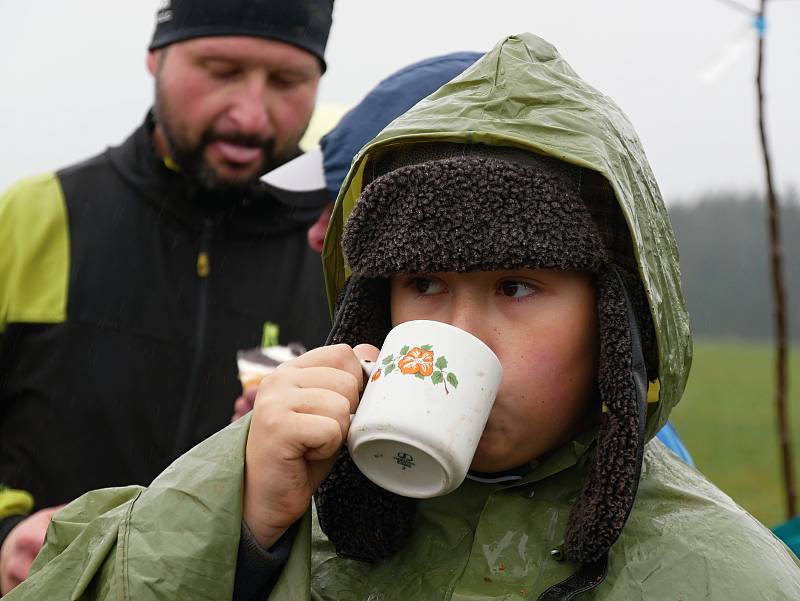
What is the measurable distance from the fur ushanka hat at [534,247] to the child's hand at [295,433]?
238 millimetres

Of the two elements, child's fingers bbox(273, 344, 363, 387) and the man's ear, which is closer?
child's fingers bbox(273, 344, 363, 387)

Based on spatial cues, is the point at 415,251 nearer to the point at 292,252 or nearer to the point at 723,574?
the point at 723,574

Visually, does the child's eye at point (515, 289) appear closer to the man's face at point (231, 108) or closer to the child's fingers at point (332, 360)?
the child's fingers at point (332, 360)

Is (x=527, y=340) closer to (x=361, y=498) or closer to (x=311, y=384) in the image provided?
(x=311, y=384)

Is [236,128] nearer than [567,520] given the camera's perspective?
No

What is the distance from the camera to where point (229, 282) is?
3.88 meters

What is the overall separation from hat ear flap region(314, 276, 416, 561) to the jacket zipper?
60.7 inches

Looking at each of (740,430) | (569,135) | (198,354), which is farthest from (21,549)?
(740,430)

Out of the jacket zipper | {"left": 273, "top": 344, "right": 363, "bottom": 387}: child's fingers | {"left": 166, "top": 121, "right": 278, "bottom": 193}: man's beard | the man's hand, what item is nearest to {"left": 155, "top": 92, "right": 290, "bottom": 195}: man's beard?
{"left": 166, "top": 121, "right": 278, "bottom": 193}: man's beard

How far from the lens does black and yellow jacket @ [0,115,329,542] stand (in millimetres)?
3678

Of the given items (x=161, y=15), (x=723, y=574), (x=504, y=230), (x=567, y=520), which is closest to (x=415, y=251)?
(x=504, y=230)

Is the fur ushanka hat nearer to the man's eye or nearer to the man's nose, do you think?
the man's eye

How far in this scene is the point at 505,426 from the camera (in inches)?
76.5

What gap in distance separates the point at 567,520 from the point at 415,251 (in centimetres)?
59
